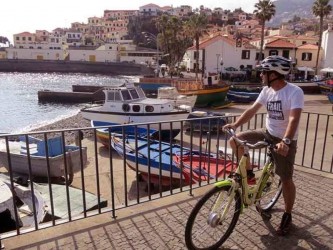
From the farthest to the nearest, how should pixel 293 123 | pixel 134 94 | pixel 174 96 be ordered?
1. pixel 174 96
2. pixel 134 94
3. pixel 293 123

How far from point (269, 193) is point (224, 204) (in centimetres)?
99

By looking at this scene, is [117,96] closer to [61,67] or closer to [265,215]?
[265,215]

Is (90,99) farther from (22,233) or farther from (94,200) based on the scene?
(22,233)

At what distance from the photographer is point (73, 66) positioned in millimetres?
86062

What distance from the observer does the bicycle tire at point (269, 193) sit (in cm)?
350

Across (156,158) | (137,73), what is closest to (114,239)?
(156,158)

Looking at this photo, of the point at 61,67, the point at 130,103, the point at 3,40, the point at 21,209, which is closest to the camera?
the point at 21,209

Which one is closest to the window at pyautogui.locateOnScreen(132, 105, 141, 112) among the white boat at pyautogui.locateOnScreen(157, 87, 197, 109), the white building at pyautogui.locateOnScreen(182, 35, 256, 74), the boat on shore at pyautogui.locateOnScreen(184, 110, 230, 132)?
the boat on shore at pyautogui.locateOnScreen(184, 110, 230, 132)

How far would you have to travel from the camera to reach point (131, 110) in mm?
16922

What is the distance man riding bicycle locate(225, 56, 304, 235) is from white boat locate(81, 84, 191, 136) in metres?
12.6

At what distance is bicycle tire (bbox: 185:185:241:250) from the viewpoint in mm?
2984

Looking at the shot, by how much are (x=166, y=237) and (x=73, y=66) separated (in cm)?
8800

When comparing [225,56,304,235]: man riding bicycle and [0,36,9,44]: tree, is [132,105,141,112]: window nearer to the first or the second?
[225,56,304,235]: man riding bicycle

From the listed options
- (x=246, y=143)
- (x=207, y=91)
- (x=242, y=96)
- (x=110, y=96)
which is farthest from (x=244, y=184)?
(x=242, y=96)
